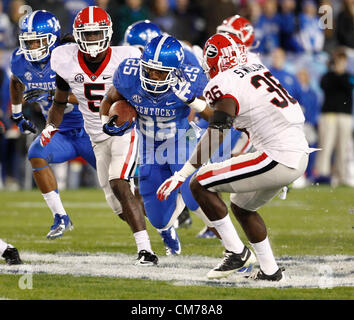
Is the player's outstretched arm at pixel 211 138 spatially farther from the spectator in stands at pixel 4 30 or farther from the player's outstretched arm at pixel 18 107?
the spectator in stands at pixel 4 30

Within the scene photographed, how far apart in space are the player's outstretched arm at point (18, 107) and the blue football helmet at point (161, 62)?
1588 mm

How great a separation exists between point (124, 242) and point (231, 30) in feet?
7.71

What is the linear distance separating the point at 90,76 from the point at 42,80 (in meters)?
0.62

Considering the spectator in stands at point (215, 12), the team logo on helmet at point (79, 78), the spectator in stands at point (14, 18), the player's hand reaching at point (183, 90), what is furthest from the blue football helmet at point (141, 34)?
the spectator in stands at point (14, 18)

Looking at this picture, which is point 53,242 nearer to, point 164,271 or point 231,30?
point 164,271

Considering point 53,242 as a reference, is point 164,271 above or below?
above

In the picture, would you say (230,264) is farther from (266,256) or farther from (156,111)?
(156,111)

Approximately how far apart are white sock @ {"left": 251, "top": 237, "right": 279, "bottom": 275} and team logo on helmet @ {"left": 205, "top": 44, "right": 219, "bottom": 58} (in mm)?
1094

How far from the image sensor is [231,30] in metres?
7.64

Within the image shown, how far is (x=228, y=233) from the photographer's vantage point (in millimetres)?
4707

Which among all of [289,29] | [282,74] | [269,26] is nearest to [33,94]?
[282,74]

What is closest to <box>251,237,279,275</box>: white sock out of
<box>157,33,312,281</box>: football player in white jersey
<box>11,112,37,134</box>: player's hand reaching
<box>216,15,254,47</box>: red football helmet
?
<box>157,33,312,281</box>: football player in white jersey
